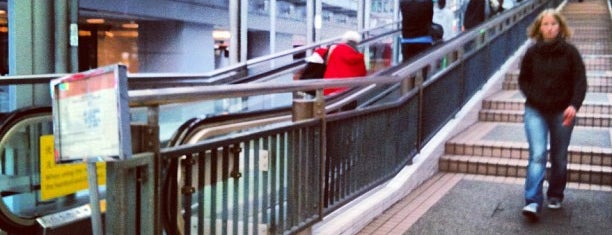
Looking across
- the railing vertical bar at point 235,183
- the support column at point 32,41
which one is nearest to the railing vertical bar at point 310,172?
the railing vertical bar at point 235,183

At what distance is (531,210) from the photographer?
4555 millimetres

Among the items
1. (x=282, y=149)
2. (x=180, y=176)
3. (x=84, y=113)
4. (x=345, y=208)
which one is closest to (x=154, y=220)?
(x=180, y=176)

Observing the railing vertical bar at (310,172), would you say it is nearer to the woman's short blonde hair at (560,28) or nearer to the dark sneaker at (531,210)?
the dark sneaker at (531,210)

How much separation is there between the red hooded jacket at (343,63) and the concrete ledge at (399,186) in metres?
1.03

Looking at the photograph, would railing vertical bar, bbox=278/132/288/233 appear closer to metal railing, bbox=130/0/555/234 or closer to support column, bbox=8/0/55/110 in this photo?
metal railing, bbox=130/0/555/234

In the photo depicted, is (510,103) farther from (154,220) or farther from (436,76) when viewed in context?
(154,220)

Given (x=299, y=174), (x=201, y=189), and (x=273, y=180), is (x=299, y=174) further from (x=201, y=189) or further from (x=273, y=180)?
(x=201, y=189)

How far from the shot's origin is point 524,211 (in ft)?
15.1

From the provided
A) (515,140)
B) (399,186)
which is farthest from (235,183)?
(515,140)

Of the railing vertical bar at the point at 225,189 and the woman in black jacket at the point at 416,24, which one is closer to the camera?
the railing vertical bar at the point at 225,189

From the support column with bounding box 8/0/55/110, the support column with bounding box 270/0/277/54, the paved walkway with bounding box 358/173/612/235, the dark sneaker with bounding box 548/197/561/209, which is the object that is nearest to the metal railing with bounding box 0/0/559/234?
the paved walkway with bounding box 358/173/612/235

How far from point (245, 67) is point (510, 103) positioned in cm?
340

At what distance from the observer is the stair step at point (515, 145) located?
233 inches

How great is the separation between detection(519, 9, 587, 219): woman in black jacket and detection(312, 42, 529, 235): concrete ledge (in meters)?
1.02
